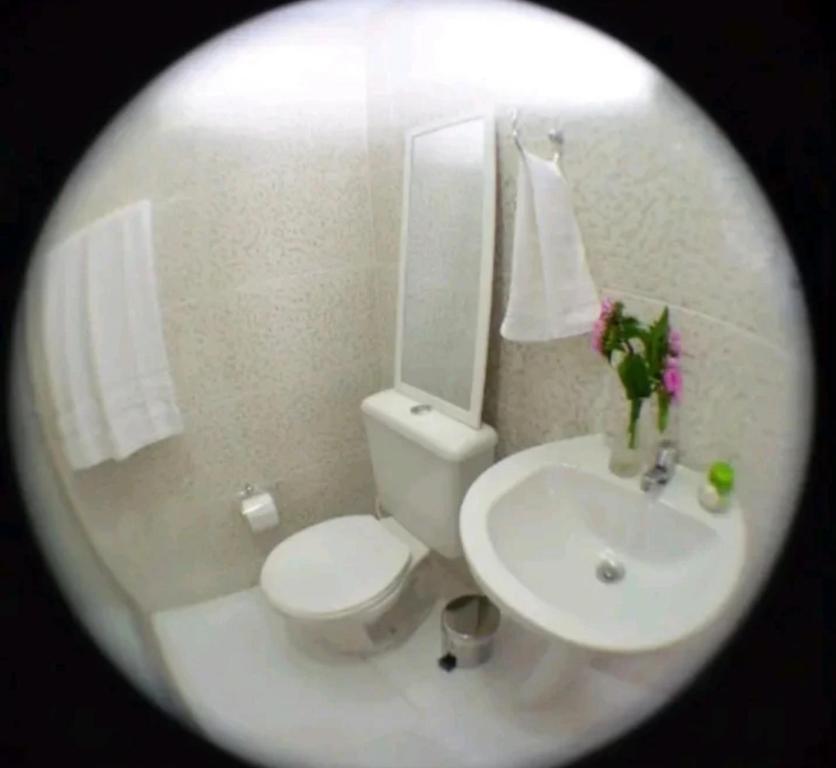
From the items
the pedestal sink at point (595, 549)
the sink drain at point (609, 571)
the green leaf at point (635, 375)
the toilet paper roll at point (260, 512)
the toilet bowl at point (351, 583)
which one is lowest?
the toilet bowl at point (351, 583)

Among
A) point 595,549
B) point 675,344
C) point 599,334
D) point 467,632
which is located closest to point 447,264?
point 599,334

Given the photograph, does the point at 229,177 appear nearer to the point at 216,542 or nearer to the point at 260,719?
the point at 216,542

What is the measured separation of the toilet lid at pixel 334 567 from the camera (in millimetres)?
991

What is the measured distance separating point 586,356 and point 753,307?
0.95 ft

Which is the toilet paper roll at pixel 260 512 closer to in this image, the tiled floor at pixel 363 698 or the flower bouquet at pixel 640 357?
the tiled floor at pixel 363 698

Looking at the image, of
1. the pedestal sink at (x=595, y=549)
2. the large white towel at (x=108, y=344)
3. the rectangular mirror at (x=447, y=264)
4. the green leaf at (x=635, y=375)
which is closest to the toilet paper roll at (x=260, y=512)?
the large white towel at (x=108, y=344)

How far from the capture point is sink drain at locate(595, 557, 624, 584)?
2.50 ft

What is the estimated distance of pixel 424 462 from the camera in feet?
3.46

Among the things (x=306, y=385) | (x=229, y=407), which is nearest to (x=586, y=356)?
(x=306, y=385)

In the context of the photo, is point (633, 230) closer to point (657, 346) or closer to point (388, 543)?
point (657, 346)

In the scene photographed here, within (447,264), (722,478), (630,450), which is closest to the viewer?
(722,478)

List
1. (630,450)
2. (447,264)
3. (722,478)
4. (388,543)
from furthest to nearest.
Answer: (388,543), (447,264), (630,450), (722,478)

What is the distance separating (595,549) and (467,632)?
48cm

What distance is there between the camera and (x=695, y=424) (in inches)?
28.0
